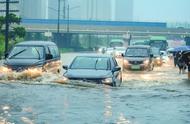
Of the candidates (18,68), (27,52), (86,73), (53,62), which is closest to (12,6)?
(53,62)

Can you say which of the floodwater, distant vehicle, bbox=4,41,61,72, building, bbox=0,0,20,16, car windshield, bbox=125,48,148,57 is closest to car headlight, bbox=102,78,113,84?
the floodwater

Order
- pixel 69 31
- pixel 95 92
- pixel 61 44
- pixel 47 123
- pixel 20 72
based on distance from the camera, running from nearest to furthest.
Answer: pixel 47 123 → pixel 95 92 → pixel 20 72 → pixel 61 44 → pixel 69 31

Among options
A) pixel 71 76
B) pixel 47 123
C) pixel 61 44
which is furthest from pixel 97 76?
pixel 61 44

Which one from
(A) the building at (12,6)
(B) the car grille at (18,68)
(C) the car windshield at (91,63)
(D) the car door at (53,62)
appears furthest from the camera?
(A) the building at (12,6)

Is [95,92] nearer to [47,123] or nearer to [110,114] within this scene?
[110,114]

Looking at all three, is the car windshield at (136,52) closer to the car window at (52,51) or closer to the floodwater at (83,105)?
the car window at (52,51)

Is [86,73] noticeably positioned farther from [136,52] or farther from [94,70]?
[136,52]

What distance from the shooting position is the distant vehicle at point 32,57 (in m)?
23.1

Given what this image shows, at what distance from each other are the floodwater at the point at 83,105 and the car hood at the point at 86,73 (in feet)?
1.46

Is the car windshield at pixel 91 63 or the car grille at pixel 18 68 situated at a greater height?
the car windshield at pixel 91 63

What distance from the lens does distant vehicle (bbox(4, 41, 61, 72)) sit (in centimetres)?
2315

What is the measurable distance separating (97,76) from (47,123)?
869cm

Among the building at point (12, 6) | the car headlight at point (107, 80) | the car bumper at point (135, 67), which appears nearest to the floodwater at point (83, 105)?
the car headlight at point (107, 80)

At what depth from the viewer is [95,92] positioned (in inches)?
690
